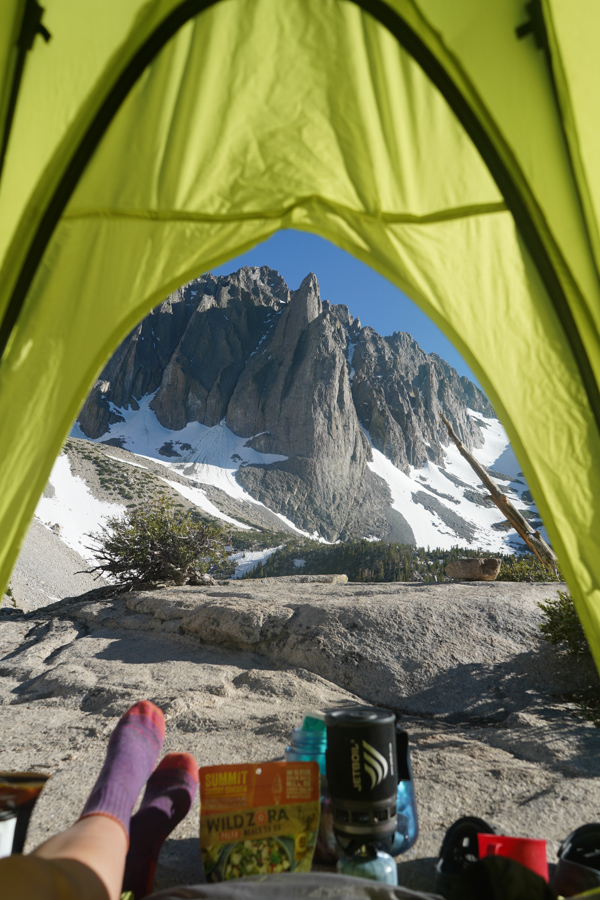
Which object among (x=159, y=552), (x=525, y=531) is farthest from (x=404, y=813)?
(x=525, y=531)

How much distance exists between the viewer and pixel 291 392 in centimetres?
6694

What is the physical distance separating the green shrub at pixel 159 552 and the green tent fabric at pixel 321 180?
5585 millimetres

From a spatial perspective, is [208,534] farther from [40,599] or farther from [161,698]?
[40,599]

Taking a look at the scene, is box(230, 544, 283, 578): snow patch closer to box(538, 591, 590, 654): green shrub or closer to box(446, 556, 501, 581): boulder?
box(446, 556, 501, 581): boulder

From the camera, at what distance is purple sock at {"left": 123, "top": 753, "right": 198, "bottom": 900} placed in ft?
4.43

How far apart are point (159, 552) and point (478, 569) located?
4503 mm

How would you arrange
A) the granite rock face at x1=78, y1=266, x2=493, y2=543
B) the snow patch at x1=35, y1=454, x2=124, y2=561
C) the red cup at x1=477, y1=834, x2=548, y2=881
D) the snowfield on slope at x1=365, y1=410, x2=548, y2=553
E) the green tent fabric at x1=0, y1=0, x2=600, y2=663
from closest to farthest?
the red cup at x1=477, y1=834, x2=548, y2=881 < the green tent fabric at x1=0, y1=0, x2=600, y2=663 < the snow patch at x1=35, y1=454, x2=124, y2=561 < the granite rock face at x1=78, y1=266, x2=493, y2=543 < the snowfield on slope at x1=365, y1=410, x2=548, y2=553

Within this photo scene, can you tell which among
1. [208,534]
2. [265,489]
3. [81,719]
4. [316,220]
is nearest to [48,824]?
[81,719]

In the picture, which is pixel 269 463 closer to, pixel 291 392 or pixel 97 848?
pixel 291 392

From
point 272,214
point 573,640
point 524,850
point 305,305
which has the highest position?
point 305,305

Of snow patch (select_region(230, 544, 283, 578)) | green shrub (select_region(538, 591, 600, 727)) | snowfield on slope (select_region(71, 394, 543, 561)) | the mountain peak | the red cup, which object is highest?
the mountain peak

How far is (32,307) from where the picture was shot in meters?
1.90

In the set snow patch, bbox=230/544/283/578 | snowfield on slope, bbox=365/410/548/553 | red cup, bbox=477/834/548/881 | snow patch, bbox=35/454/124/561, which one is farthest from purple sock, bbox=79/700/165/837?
snowfield on slope, bbox=365/410/548/553

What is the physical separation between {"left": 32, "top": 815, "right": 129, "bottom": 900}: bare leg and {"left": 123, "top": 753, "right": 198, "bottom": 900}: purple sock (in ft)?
0.45
